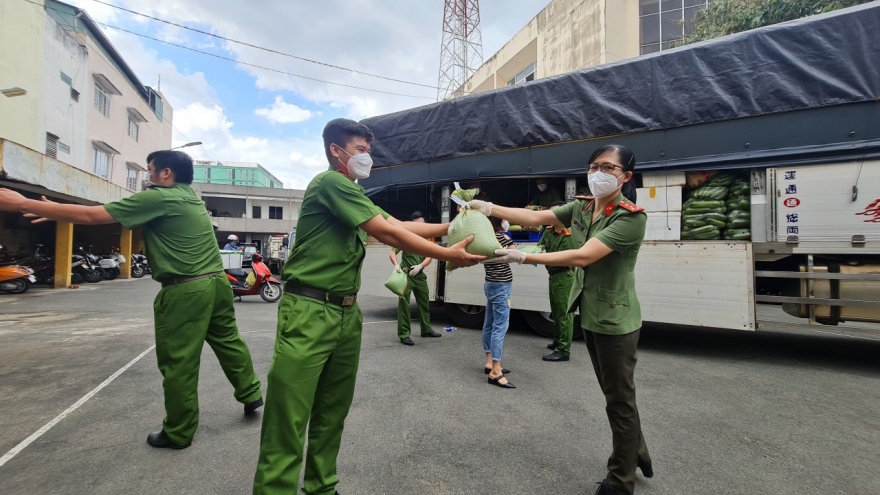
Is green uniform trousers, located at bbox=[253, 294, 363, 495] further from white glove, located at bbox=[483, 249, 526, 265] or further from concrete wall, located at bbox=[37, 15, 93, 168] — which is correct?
concrete wall, located at bbox=[37, 15, 93, 168]

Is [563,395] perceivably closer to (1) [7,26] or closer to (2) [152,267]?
(2) [152,267]

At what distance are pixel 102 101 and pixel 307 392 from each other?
2379 centimetres

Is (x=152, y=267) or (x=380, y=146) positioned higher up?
(x=380, y=146)

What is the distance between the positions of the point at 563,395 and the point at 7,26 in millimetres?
19263

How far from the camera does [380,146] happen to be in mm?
6992

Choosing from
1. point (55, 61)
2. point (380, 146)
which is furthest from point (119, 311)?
point (55, 61)

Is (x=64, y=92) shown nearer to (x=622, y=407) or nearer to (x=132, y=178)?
(x=132, y=178)

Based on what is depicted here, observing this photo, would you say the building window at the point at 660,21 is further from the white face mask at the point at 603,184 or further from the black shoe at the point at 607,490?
the black shoe at the point at 607,490

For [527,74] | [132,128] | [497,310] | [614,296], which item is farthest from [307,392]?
[132,128]

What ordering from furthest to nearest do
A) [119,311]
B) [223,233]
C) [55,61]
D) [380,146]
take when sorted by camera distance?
[223,233] < [55,61] < [119,311] < [380,146]

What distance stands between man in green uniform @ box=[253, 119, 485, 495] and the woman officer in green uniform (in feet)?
2.36

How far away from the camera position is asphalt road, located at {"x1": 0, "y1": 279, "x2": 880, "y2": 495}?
7.45ft

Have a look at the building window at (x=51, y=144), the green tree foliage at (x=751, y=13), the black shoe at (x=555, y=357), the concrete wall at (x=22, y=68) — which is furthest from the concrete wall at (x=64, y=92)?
the green tree foliage at (x=751, y=13)

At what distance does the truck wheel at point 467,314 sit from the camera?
6.46 meters
